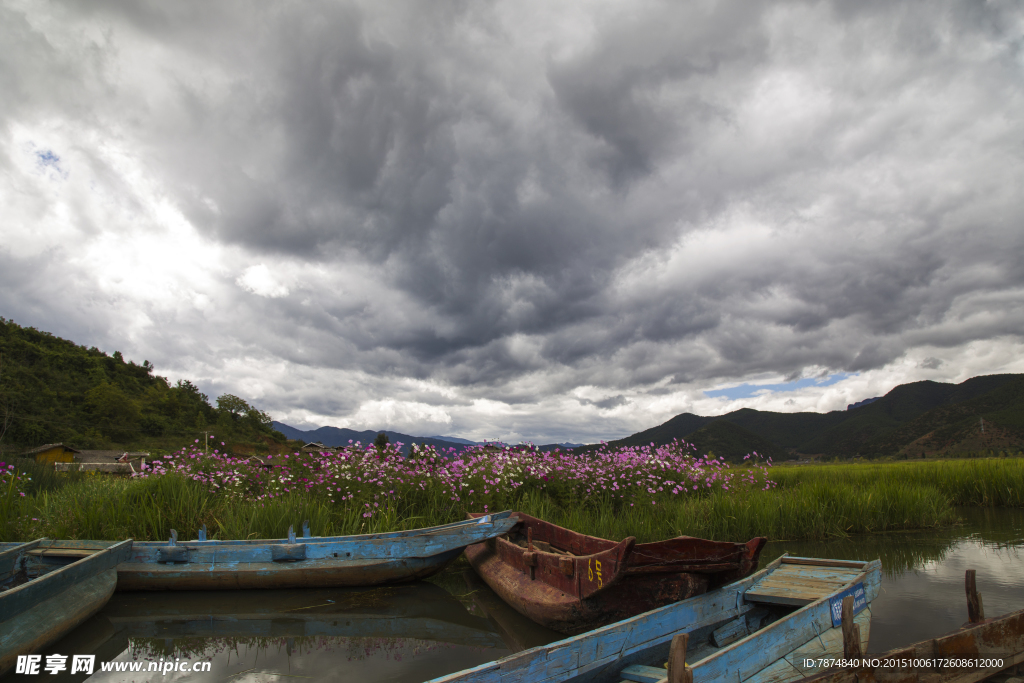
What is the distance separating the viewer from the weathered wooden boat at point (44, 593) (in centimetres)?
425

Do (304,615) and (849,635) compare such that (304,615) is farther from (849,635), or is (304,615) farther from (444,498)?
(849,635)

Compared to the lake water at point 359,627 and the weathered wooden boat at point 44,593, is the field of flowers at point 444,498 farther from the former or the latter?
the lake water at point 359,627

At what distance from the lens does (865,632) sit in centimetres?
428

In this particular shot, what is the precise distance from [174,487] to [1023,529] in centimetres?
1615

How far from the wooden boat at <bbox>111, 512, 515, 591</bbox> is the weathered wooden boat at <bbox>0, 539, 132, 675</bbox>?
0.44 meters

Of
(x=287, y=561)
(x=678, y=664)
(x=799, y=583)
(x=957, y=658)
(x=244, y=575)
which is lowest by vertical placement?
(x=244, y=575)

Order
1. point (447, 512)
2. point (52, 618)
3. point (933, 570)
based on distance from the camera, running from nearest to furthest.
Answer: point (52, 618) < point (933, 570) < point (447, 512)

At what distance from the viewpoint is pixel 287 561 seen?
6387 mm

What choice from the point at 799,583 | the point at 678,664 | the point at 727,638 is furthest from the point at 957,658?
the point at 678,664

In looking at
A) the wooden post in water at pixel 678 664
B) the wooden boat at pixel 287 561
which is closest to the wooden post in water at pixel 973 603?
the wooden post in water at pixel 678 664

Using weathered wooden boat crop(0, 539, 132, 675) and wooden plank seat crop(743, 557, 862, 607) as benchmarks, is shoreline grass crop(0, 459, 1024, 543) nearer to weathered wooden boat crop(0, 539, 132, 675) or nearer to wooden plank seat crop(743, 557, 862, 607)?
weathered wooden boat crop(0, 539, 132, 675)

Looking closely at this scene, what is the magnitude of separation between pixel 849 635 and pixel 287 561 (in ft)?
19.5

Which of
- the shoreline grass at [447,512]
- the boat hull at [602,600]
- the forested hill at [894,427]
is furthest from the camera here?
the forested hill at [894,427]

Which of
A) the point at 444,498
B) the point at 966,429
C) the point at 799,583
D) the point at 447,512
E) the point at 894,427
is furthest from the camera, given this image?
the point at 894,427
